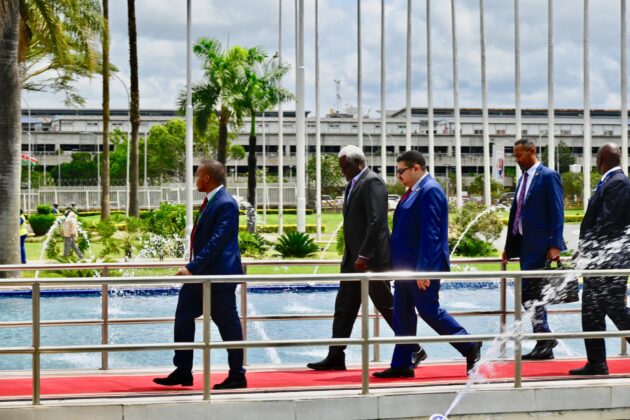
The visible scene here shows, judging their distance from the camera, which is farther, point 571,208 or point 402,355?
point 571,208

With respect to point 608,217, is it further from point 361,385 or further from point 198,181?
point 198,181

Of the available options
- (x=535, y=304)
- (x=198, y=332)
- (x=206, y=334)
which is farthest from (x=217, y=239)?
(x=198, y=332)

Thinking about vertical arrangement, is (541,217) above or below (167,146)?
below

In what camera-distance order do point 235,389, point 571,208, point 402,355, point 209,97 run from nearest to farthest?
point 235,389 < point 402,355 < point 209,97 < point 571,208

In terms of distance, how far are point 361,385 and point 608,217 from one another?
2.53 meters

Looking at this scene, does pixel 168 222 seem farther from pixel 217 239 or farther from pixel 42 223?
pixel 217 239

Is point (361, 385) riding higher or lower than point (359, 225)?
lower

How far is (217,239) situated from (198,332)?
6.43 meters

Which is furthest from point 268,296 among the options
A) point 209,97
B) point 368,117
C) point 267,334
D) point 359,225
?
point 368,117

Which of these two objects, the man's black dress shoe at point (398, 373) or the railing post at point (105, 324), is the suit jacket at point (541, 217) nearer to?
the man's black dress shoe at point (398, 373)

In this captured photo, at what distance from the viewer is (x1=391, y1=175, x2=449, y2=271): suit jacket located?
24.3ft

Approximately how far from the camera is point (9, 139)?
2022 centimetres

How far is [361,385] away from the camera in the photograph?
22.3ft

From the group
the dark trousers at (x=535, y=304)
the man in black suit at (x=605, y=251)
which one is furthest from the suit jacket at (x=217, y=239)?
the man in black suit at (x=605, y=251)
